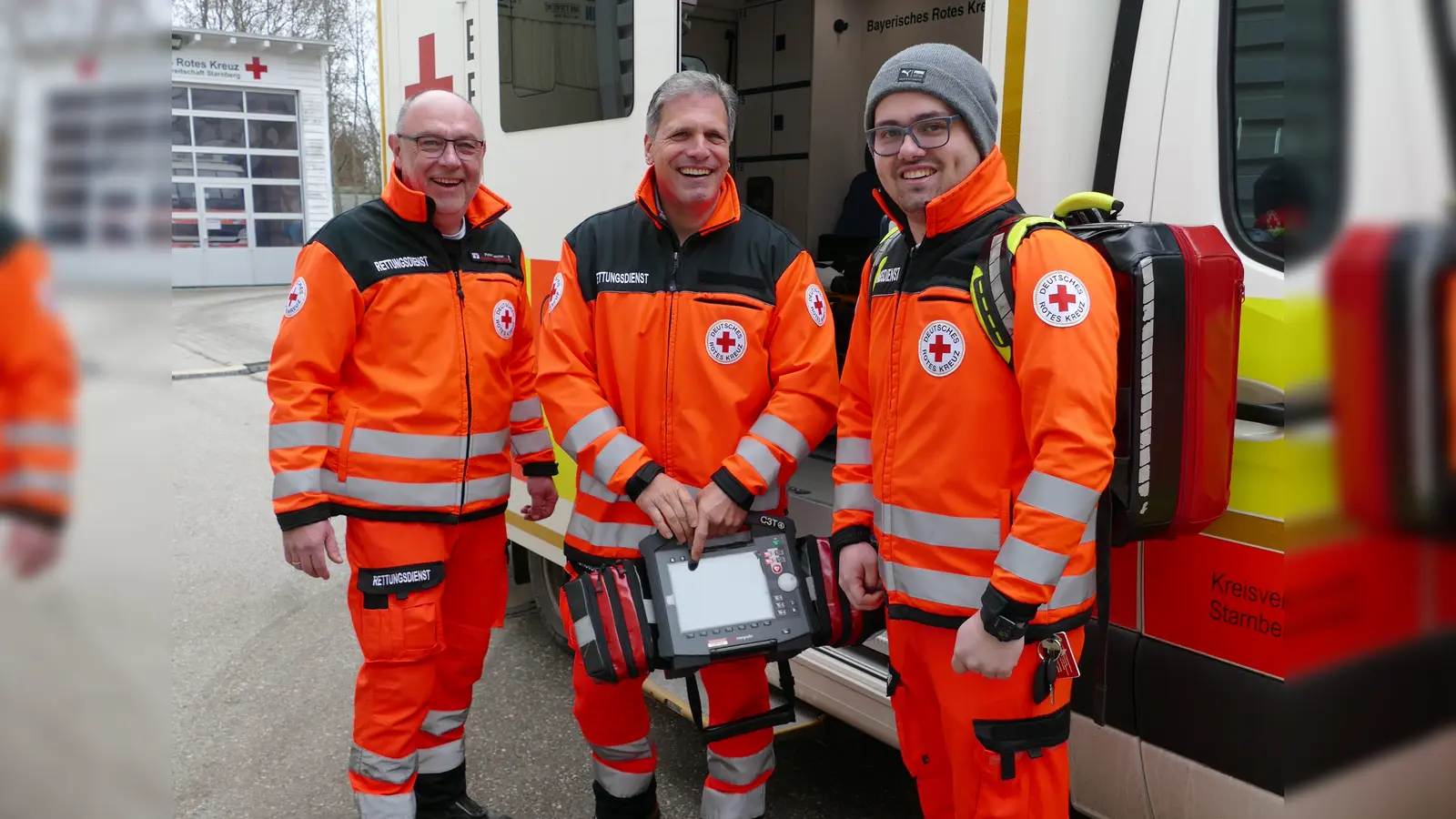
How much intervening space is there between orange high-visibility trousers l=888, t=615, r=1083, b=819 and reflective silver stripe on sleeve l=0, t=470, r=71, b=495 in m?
1.63

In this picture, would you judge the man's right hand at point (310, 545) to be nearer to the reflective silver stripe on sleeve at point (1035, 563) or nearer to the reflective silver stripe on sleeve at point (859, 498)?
the reflective silver stripe on sleeve at point (859, 498)

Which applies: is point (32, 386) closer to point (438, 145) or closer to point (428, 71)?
point (438, 145)

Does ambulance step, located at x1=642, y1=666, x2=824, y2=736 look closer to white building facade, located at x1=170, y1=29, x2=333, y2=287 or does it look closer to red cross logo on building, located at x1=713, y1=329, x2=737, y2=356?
red cross logo on building, located at x1=713, y1=329, x2=737, y2=356

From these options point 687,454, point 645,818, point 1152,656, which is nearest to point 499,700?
point 645,818

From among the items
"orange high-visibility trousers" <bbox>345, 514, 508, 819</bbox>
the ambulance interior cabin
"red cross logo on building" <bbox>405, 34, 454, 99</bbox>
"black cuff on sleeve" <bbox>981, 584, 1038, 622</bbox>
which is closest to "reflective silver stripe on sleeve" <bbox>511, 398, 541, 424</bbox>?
"orange high-visibility trousers" <bbox>345, 514, 508, 819</bbox>

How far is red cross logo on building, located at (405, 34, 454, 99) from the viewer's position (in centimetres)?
410

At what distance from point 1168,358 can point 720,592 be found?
1.09 m

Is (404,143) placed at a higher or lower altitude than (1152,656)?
higher

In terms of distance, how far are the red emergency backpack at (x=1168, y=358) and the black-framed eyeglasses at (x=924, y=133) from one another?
23 centimetres

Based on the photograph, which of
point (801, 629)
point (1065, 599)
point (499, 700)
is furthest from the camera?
point (499, 700)

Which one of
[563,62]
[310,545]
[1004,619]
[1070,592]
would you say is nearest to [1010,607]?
[1004,619]

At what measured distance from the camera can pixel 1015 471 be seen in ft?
5.97

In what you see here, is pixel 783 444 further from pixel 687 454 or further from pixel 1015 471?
pixel 1015 471

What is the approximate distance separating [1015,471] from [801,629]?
2.23ft
